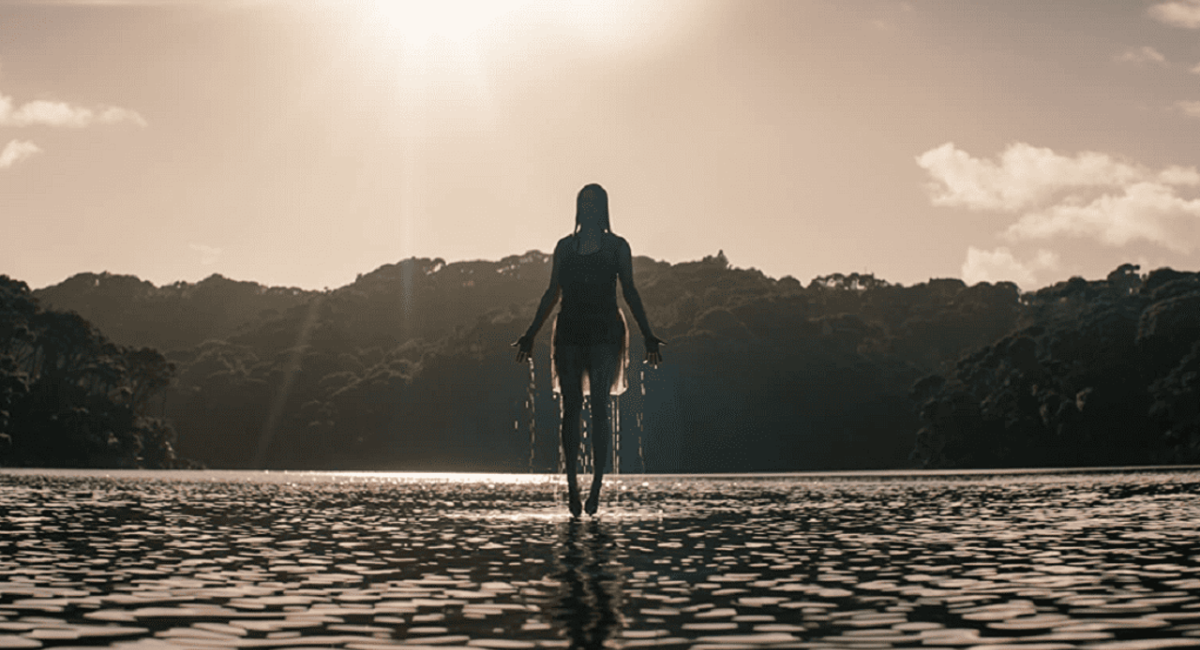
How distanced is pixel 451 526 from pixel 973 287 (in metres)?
159

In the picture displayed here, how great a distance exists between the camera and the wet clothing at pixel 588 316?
15.3 m

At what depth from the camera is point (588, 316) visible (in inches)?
606

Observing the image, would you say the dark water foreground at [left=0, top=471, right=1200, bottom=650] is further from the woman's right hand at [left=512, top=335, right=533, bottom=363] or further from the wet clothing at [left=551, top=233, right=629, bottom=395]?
the woman's right hand at [left=512, top=335, right=533, bottom=363]

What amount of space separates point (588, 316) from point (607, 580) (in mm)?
7506

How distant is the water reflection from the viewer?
6066mm

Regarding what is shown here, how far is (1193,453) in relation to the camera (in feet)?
286

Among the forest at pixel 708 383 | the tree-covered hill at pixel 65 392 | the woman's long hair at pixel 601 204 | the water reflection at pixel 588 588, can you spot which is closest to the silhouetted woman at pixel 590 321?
the woman's long hair at pixel 601 204

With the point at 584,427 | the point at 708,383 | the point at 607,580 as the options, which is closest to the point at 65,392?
the point at 708,383

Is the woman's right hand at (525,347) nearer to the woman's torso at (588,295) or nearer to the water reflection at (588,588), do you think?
the woman's torso at (588,295)

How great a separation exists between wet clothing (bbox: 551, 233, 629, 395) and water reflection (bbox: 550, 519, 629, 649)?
12.3ft

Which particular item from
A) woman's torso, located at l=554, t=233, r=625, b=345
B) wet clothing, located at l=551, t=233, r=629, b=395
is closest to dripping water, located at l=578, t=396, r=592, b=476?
wet clothing, located at l=551, t=233, r=629, b=395

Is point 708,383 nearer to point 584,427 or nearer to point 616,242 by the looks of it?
point 584,427

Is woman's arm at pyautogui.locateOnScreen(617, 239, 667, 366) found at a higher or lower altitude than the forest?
lower

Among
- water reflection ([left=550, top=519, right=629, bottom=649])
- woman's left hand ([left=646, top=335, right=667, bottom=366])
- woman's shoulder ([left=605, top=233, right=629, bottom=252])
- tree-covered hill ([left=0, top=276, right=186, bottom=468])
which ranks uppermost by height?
tree-covered hill ([left=0, top=276, right=186, bottom=468])
